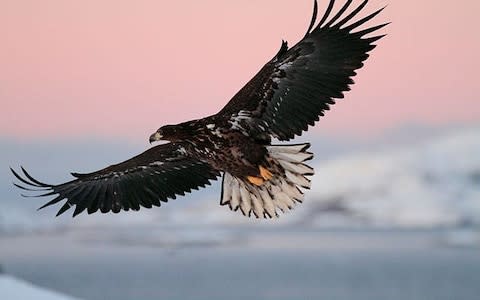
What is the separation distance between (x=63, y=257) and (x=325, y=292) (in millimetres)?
41429

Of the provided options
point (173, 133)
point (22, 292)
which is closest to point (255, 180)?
point (173, 133)

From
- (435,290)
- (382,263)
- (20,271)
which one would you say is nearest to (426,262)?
(382,263)

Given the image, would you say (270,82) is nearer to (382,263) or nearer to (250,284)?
(250,284)

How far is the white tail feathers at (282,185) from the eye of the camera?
18.2 ft

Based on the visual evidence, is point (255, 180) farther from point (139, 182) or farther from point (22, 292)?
point (22, 292)

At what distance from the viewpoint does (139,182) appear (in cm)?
644

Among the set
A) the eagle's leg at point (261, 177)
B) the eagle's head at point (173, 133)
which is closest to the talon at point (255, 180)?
the eagle's leg at point (261, 177)

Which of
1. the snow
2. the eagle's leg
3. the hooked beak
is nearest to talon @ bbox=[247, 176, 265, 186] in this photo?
the eagle's leg

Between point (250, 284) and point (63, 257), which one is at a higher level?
point (63, 257)

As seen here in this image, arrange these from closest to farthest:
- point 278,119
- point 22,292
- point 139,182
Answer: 1. point 278,119
2. point 139,182
3. point 22,292

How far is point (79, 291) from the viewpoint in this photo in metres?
58.9

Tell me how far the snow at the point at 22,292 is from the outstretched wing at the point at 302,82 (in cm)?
565

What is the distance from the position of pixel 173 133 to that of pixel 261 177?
1.68 ft

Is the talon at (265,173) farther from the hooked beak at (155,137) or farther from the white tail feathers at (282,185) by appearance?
the hooked beak at (155,137)
